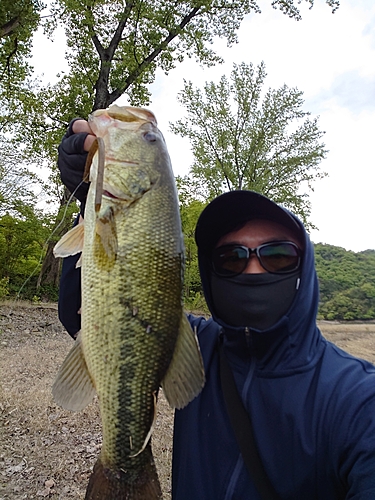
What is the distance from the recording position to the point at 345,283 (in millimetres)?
45750

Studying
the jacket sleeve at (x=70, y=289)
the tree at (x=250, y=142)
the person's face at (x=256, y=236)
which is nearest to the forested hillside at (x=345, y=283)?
the tree at (x=250, y=142)

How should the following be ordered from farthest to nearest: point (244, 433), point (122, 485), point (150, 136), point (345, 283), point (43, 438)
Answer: point (345, 283) → point (43, 438) → point (150, 136) → point (244, 433) → point (122, 485)

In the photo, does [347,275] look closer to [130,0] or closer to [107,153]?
[130,0]

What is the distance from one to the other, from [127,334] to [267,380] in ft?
2.21

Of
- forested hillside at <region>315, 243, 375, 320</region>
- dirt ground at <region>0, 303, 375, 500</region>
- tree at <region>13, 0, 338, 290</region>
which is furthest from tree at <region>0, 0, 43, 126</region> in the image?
forested hillside at <region>315, 243, 375, 320</region>

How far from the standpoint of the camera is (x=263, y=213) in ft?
6.94

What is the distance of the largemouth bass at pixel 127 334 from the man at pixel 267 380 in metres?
0.28

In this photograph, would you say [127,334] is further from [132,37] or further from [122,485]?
[132,37]

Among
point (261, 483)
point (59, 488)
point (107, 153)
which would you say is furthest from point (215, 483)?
point (59, 488)

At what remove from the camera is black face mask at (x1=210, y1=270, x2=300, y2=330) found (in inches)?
77.8

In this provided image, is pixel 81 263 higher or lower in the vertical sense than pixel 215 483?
higher

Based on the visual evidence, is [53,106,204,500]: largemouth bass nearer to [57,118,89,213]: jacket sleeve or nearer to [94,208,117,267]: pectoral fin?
[94,208,117,267]: pectoral fin

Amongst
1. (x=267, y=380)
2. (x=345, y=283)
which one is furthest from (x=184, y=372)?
(x=345, y=283)

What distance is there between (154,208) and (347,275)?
50061 millimetres
